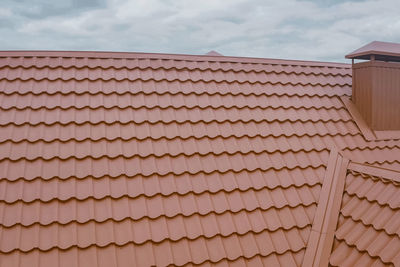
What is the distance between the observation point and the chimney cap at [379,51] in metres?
6.72

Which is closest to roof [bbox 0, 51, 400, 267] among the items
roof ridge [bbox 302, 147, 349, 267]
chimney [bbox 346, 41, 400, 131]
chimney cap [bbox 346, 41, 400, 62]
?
roof ridge [bbox 302, 147, 349, 267]

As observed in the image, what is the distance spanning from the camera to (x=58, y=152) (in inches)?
196

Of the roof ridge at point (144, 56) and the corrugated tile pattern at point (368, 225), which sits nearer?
the corrugated tile pattern at point (368, 225)

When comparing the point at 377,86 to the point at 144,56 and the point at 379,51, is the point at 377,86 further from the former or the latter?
the point at 144,56

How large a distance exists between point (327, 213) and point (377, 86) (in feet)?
9.12

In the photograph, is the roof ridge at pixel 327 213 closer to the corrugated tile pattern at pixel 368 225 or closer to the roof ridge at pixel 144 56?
the corrugated tile pattern at pixel 368 225

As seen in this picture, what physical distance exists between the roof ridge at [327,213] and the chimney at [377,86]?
1.33 m

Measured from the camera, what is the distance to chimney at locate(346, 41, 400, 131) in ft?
21.7

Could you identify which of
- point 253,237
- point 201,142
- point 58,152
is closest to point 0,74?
point 58,152

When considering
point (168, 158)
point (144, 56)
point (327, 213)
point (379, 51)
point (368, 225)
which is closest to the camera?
point (368, 225)

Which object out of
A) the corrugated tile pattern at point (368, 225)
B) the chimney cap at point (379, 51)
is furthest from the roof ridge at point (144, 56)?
the corrugated tile pattern at point (368, 225)

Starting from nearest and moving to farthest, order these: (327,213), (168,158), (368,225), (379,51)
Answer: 1. (368,225)
2. (327,213)
3. (168,158)
4. (379,51)

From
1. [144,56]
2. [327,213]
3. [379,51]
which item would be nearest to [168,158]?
[327,213]

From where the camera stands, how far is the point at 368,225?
4438 millimetres
